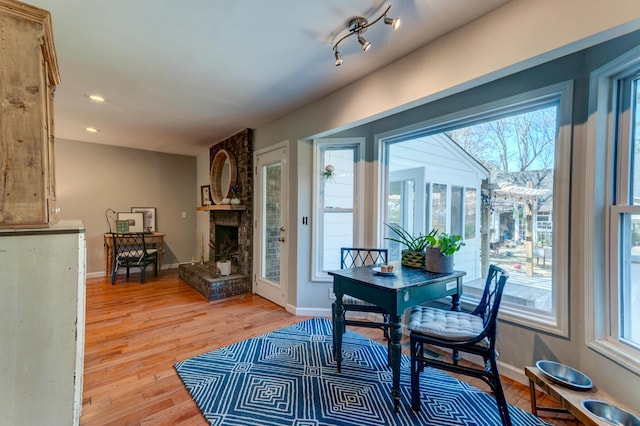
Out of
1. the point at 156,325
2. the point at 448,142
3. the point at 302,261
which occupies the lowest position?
the point at 156,325

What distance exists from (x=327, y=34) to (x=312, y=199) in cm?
178

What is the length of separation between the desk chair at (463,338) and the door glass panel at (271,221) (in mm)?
2235

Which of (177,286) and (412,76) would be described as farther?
(177,286)

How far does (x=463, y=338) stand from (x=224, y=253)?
4.02 meters

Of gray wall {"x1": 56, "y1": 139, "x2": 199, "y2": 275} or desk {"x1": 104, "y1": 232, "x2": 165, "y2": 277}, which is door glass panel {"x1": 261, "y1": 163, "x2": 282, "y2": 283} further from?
gray wall {"x1": 56, "y1": 139, "x2": 199, "y2": 275}

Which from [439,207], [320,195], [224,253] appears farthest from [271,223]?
[439,207]

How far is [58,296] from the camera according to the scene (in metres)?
1.26

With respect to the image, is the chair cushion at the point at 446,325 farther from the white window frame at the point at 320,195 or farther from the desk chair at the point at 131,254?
the desk chair at the point at 131,254

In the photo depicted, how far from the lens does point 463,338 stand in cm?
162

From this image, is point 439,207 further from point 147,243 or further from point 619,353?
point 147,243

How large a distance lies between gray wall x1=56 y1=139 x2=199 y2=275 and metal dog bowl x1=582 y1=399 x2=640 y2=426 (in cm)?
623

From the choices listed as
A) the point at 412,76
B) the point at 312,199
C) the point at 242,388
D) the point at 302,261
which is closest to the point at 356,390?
the point at 242,388

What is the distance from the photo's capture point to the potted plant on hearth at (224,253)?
416cm

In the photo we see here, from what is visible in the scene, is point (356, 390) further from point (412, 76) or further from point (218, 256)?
point (218, 256)
